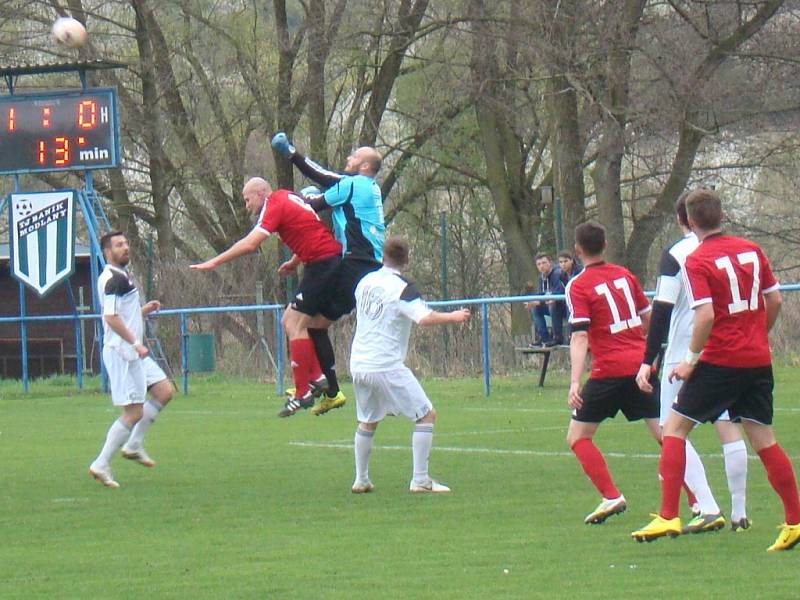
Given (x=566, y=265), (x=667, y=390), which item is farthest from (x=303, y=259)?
(x=566, y=265)

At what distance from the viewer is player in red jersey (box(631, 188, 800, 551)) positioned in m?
7.62

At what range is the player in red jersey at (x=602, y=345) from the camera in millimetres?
8812

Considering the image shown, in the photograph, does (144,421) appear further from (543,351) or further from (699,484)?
(543,351)

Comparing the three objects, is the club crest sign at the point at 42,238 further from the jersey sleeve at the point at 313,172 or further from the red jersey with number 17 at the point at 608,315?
the red jersey with number 17 at the point at 608,315

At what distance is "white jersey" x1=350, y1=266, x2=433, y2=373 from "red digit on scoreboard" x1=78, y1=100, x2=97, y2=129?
13.7m

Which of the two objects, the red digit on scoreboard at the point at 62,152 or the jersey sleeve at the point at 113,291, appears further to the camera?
the red digit on scoreboard at the point at 62,152

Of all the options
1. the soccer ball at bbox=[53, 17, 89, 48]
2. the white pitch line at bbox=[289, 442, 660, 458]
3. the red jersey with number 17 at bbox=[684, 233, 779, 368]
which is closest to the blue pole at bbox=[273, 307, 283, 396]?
the soccer ball at bbox=[53, 17, 89, 48]

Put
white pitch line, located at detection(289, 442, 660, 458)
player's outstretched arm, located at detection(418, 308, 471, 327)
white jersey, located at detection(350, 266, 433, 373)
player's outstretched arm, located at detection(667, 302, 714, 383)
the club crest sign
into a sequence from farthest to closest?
the club crest sign
white pitch line, located at detection(289, 442, 660, 458)
white jersey, located at detection(350, 266, 433, 373)
player's outstretched arm, located at detection(418, 308, 471, 327)
player's outstretched arm, located at detection(667, 302, 714, 383)

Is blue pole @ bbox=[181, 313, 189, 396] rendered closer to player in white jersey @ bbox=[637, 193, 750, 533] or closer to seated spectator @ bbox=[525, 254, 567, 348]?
seated spectator @ bbox=[525, 254, 567, 348]

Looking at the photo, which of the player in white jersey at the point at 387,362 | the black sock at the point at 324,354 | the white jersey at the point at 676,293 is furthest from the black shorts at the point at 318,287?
the white jersey at the point at 676,293

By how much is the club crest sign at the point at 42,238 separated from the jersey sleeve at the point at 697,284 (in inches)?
742

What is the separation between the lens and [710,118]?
965 inches

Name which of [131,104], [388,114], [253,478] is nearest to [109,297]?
[253,478]

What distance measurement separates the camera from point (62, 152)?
2372cm
